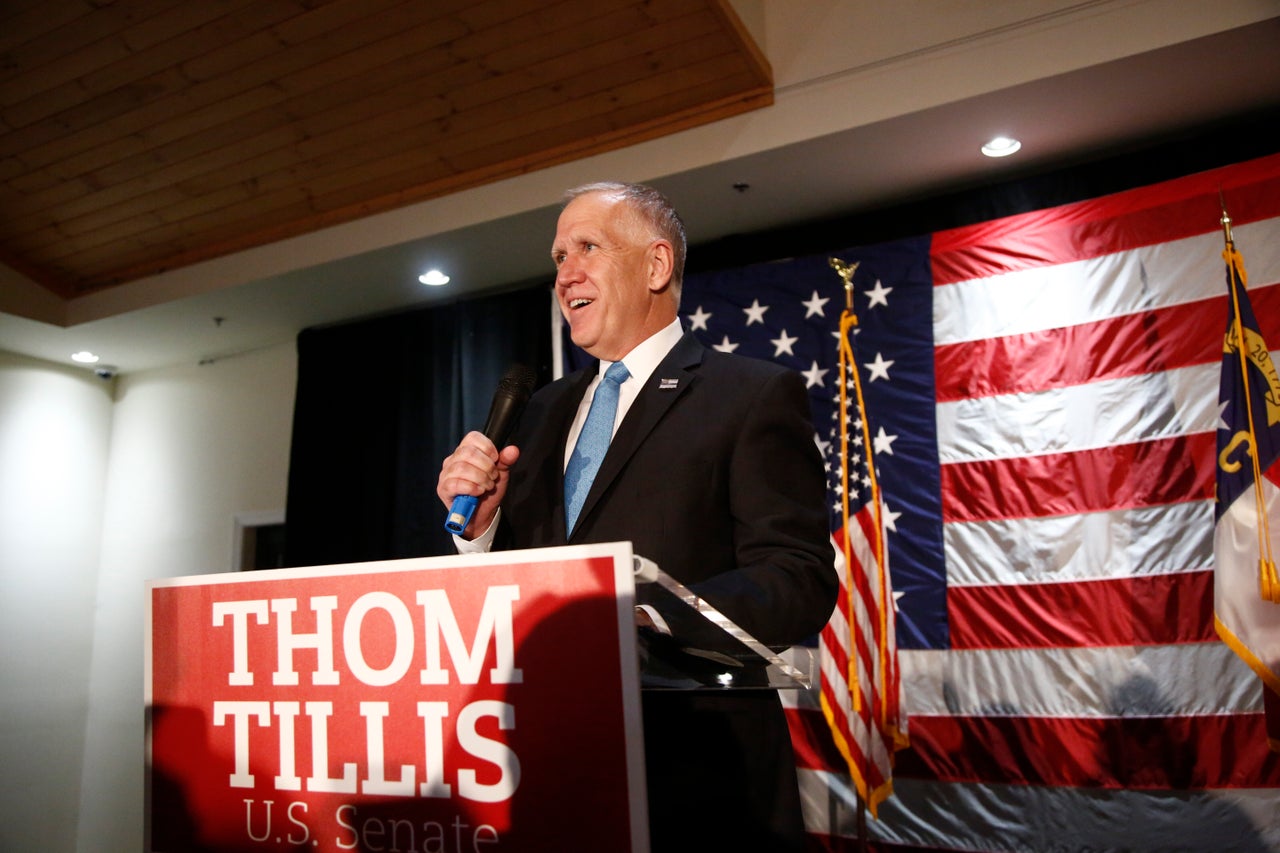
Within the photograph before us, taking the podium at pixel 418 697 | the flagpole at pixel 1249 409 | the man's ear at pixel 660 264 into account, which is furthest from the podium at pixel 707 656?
the flagpole at pixel 1249 409

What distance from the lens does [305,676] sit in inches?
35.5

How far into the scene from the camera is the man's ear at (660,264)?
1.53m

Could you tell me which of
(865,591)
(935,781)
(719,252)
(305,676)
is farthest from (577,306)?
(719,252)

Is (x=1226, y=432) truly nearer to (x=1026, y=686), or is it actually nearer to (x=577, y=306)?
(x=1026, y=686)

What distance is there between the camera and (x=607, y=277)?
149 centimetres

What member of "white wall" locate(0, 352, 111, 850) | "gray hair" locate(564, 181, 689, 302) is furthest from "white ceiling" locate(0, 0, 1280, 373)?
"gray hair" locate(564, 181, 689, 302)

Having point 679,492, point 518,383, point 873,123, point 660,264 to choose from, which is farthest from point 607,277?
point 873,123

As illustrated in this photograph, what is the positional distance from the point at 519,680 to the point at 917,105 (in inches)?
120

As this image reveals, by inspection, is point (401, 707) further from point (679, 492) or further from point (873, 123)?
point (873, 123)

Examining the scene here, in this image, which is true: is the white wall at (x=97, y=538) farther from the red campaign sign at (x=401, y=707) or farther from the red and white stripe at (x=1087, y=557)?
the red campaign sign at (x=401, y=707)

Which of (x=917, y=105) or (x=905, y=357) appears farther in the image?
(x=905, y=357)

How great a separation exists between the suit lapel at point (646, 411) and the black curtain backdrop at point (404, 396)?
3005 mm

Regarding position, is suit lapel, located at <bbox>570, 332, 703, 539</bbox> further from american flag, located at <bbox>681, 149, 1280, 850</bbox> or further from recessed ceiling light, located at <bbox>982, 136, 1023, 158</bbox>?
recessed ceiling light, located at <bbox>982, 136, 1023, 158</bbox>

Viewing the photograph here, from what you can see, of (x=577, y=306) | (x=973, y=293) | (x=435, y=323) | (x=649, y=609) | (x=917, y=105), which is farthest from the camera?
(x=435, y=323)
